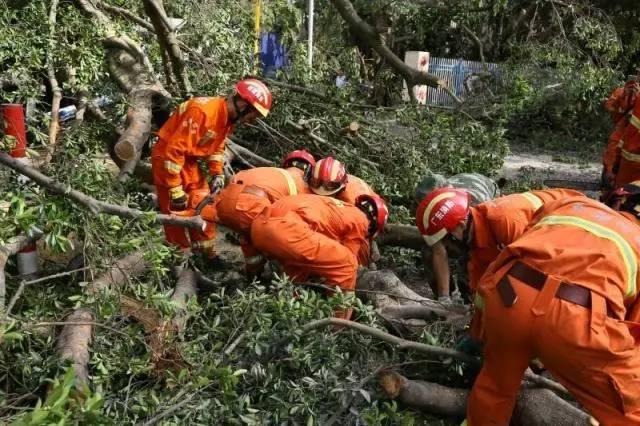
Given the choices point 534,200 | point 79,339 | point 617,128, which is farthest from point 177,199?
point 617,128

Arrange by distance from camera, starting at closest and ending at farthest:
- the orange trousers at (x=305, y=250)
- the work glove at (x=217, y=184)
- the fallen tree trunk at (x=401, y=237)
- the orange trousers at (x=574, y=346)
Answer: the orange trousers at (x=574, y=346)
the orange trousers at (x=305, y=250)
the fallen tree trunk at (x=401, y=237)
the work glove at (x=217, y=184)

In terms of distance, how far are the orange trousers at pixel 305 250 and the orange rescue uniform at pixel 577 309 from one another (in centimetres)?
130

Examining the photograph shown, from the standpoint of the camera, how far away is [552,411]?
252 cm

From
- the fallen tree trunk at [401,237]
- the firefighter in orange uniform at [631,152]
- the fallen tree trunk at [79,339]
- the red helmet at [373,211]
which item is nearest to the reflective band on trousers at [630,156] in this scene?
the firefighter in orange uniform at [631,152]

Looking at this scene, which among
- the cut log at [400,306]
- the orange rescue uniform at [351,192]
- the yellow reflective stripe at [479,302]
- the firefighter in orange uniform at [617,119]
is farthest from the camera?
the firefighter in orange uniform at [617,119]

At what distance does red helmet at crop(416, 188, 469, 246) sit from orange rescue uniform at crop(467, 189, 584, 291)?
70 millimetres

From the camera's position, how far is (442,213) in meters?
3.03

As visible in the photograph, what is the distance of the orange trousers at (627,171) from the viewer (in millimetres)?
4980

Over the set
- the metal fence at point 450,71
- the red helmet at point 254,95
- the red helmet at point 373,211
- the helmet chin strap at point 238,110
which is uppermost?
the red helmet at point 254,95

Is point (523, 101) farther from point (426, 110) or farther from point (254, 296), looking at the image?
point (254, 296)

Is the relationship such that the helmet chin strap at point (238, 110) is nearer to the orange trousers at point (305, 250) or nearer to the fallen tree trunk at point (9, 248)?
the orange trousers at point (305, 250)

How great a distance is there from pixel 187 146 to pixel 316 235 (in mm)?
1462

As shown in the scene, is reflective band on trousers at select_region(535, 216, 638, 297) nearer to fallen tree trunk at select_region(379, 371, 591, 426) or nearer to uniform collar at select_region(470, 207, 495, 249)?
fallen tree trunk at select_region(379, 371, 591, 426)

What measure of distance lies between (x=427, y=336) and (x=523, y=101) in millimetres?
4603
